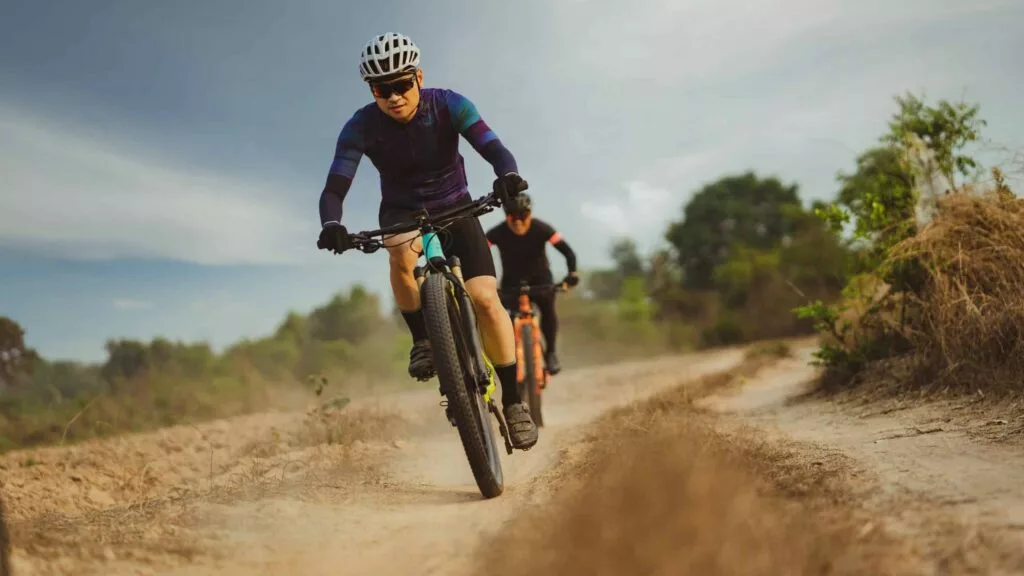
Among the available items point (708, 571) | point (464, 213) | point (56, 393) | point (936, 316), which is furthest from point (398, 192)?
point (56, 393)

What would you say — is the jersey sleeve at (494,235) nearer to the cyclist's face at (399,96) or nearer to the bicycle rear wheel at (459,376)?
the cyclist's face at (399,96)

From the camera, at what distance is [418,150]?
15.4 ft

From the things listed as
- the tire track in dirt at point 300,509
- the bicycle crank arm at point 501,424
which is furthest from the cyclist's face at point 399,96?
the tire track in dirt at point 300,509

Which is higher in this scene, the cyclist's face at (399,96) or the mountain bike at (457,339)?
the cyclist's face at (399,96)

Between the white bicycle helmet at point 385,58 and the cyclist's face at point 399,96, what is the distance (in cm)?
6

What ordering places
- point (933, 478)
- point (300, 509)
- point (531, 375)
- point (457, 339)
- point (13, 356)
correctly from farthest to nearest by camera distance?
point (13, 356) < point (531, 375) < point (457, 339) < point (300, 509) < point (933, 478)

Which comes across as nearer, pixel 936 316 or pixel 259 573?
pixel 259 573

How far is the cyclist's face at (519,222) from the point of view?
28.1 ft

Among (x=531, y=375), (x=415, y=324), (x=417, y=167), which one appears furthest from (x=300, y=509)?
(x=531, y=375)

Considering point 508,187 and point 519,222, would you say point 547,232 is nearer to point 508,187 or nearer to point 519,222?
point 519,222

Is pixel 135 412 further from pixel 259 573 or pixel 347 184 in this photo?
pixel 259 573

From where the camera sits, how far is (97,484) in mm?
5762

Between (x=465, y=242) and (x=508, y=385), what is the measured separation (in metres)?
0.97

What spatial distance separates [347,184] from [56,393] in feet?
25.8
